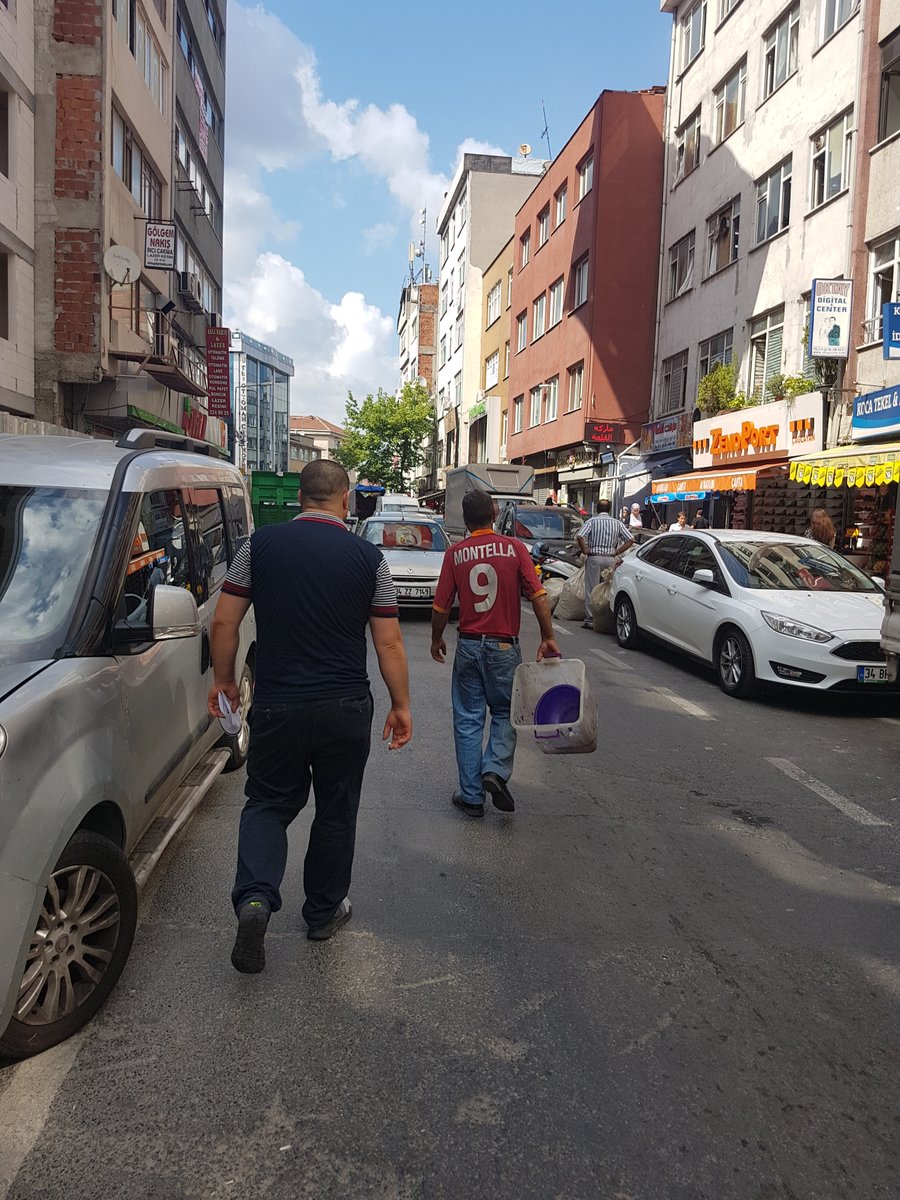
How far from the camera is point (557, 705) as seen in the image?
17.3 ft

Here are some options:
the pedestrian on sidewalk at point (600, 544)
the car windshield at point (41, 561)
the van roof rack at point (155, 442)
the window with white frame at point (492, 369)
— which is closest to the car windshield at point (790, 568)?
the pedestrian on sidewalk at point (600, 544)

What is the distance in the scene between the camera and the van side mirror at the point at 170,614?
3.40 meters

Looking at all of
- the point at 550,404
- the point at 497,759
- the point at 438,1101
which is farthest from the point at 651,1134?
the point at 550,404

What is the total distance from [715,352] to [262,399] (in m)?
80.2

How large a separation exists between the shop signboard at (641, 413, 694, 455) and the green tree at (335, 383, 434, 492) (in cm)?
4706

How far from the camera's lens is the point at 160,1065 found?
9.34ft

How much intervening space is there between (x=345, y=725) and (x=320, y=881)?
27.2 inches

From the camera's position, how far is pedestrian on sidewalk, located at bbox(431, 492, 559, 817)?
17.5 ft

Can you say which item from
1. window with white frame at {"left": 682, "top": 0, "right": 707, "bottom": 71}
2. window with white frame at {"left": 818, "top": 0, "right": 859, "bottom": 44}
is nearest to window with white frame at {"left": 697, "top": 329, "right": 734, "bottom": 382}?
window with white frame at {"left": 818, "top": 0, "right": 859, "bottom": 44}

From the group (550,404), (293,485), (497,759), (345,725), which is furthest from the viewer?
(550,404)

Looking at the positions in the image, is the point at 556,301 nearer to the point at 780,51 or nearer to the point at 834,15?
the point at 780,51

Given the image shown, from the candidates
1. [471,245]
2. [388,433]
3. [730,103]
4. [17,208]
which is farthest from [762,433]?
[388,433]

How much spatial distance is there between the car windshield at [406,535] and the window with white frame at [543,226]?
86.7 ft

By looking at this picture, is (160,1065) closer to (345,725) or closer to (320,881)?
(320,881)
